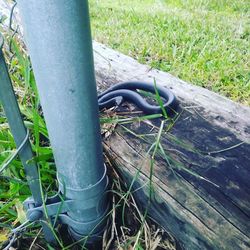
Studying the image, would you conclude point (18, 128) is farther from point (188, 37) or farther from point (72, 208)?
point (188, 37)

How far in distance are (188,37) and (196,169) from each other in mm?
1934

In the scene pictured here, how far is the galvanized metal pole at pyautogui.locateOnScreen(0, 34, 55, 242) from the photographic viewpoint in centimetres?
74

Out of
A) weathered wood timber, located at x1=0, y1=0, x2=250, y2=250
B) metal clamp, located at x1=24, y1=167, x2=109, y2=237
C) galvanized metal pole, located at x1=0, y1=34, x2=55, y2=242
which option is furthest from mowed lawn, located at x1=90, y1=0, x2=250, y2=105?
galvanized metal pole, located at x1=0, y1=34, x2=55, y2=242

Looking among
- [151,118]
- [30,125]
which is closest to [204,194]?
[151,118]

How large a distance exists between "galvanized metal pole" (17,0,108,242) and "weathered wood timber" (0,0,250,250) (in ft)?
0.60

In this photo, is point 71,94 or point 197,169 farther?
point 197,169

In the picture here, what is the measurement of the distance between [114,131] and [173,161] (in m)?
0.31

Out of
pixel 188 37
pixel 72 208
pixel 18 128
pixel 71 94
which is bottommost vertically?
pixel 188 37

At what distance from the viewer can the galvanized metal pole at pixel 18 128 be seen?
74cm

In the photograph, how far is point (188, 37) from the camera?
8.98 feet

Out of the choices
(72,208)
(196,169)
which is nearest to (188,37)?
(196,169)

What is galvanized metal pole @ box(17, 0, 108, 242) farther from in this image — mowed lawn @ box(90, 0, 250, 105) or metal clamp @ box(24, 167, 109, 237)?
mowed lawn @ box(90, 0, 250, 105)

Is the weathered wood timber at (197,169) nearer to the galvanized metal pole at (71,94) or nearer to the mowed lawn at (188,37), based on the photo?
the galvanized metal pole at (71,94)

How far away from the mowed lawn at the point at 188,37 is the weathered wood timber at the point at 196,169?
2.59ft
